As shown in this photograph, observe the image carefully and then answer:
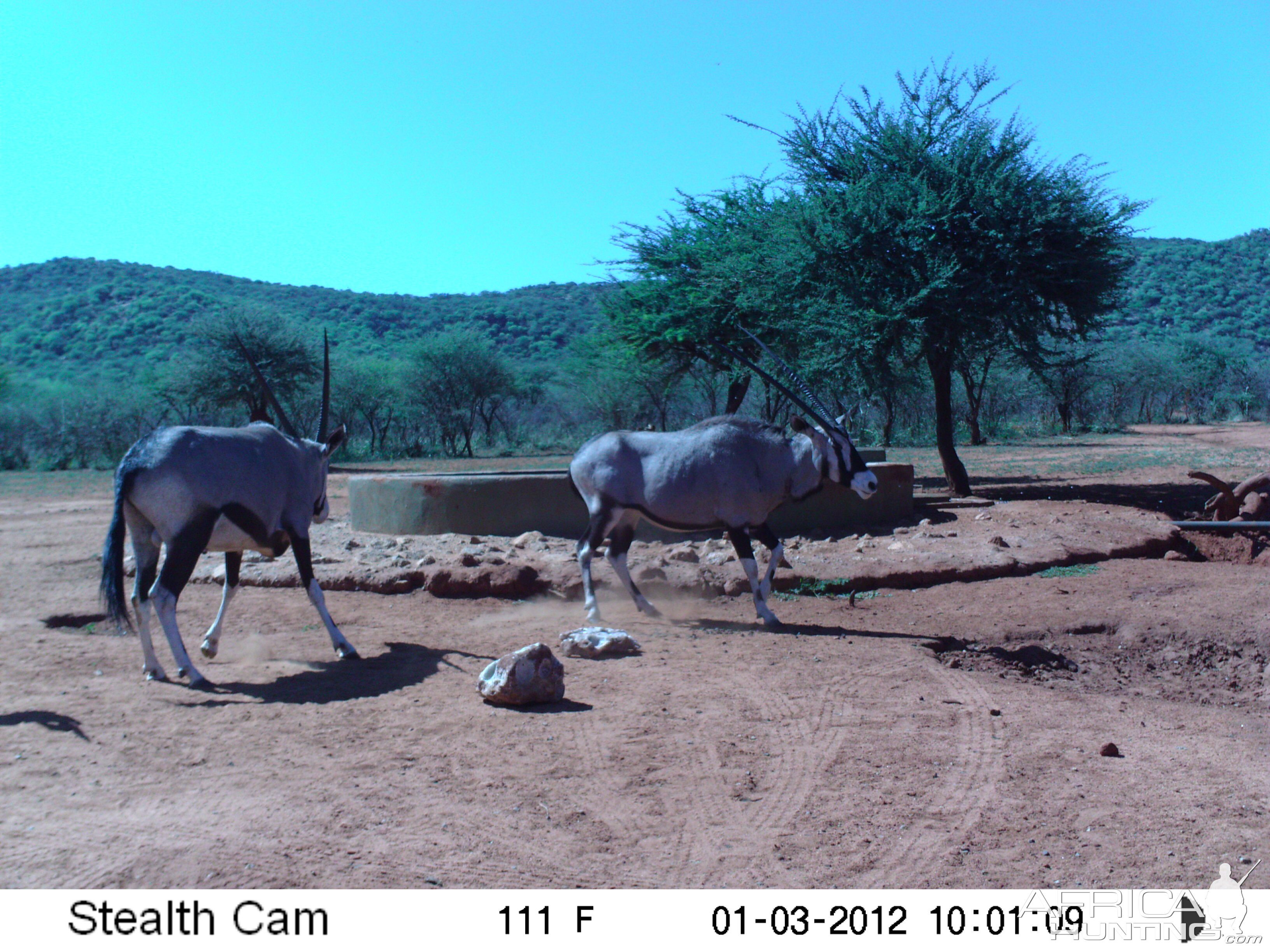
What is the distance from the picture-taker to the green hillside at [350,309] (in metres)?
60.8

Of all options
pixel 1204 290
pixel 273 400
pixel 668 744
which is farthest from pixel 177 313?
pixel 1204 290

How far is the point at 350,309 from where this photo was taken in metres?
78.2

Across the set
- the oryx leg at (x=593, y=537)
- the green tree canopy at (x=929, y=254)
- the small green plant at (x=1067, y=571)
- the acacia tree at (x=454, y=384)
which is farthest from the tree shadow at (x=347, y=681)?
the acacia tree at (x=454, y=384)

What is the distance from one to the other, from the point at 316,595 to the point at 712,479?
338 cm

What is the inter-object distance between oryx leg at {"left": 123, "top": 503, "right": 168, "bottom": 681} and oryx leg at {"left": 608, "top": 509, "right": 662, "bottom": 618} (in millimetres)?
3653

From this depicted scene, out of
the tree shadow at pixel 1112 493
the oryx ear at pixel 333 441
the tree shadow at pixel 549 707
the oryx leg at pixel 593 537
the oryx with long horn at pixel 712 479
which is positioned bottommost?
the tree shadow at pixel 549 707

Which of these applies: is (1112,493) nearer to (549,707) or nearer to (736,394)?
(736,394)

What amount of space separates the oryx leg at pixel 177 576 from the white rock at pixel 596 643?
2.35m

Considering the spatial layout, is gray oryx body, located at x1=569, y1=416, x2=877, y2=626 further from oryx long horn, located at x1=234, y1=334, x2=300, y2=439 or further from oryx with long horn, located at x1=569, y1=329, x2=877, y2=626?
oryx long horn, located at x1=234, y1=334, x2=300, y2=439

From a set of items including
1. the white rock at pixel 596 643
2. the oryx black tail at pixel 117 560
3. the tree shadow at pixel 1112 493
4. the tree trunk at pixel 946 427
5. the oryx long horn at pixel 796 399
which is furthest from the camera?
the tree trunk at pixel 946 427

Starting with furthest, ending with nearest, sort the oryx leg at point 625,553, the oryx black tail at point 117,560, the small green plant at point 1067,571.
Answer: the small green plant at point 1067,571, the oryx leg at point 625,553, the oryx black tail at point 117,560

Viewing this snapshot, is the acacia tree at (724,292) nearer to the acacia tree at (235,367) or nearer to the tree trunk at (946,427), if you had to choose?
the tree trunk at (946,427)

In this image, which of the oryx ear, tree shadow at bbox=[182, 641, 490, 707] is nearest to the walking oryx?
tree shadow at bbox=[182, 641, 490, 707]
